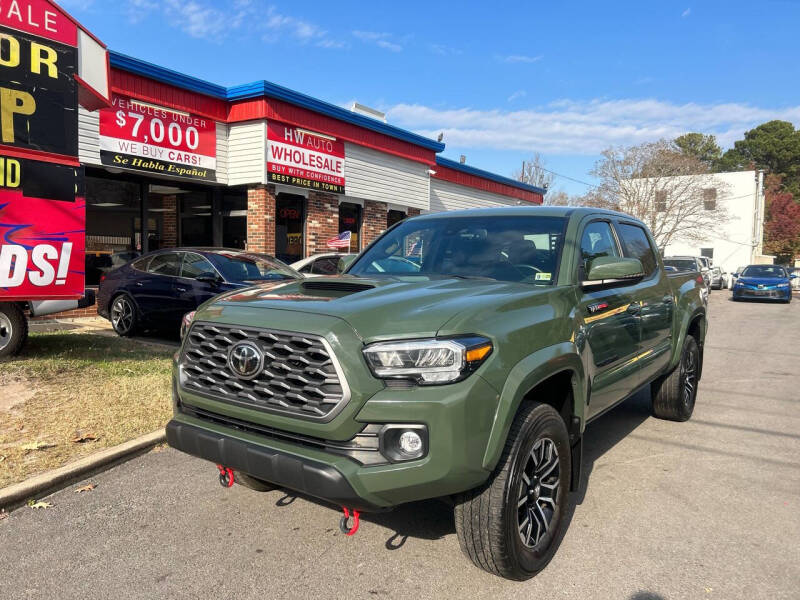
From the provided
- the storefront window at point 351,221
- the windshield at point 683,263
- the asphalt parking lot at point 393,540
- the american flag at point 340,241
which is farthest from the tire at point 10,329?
the windshield at point 683,263

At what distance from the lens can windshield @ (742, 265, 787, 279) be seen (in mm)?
23356

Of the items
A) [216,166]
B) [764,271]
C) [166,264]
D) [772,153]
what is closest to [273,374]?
[166,264]

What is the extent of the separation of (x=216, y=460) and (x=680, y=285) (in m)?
4.42

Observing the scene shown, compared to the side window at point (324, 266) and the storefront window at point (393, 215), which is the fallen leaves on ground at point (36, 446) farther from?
the storefront window at point (393, 215)

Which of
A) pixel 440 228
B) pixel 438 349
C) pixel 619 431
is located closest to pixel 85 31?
pixel 440 228

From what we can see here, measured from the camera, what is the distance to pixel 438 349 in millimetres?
2438

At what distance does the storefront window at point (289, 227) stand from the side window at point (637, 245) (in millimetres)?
9611

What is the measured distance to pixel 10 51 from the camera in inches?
246

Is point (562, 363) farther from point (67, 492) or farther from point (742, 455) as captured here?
point (67, 492)

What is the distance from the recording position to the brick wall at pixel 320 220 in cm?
1418

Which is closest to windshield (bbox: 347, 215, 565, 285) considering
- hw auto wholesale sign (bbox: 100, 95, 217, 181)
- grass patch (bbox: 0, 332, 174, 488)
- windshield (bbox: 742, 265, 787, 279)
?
grass patch (bbox: 0, 332, 174, 488)

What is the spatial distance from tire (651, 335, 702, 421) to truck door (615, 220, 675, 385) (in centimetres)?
45

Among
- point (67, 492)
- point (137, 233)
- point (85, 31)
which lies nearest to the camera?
point (67, 492)

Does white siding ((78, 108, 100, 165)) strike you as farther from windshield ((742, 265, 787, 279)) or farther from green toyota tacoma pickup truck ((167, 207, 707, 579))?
windshield ((742, 265, 787, 279))
